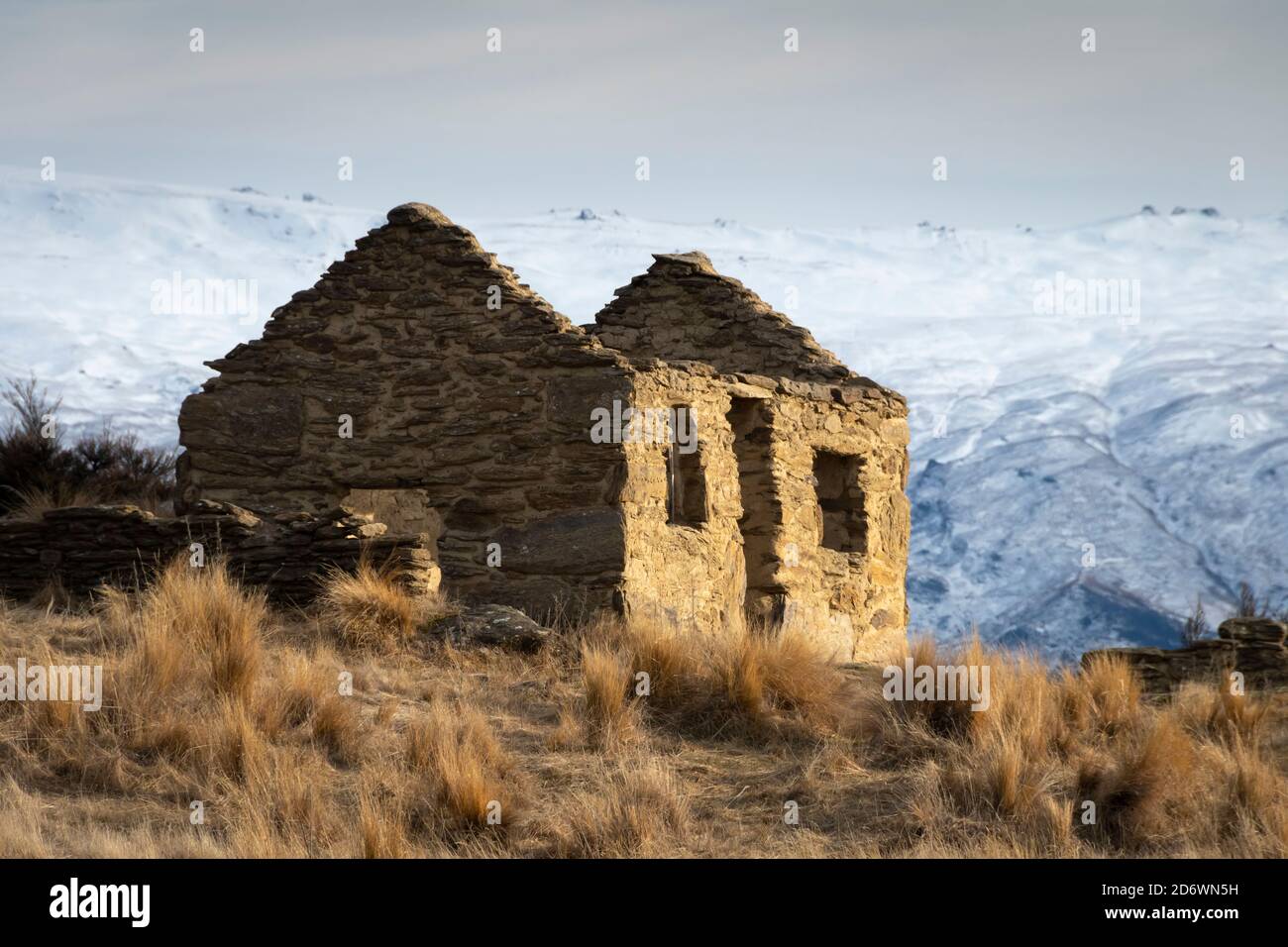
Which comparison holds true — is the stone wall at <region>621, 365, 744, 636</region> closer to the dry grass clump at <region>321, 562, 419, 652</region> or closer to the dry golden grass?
the dry golden grass

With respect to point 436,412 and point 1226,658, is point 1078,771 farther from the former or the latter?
point 436,412

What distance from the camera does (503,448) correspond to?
13242mm

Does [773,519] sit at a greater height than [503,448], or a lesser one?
lesser

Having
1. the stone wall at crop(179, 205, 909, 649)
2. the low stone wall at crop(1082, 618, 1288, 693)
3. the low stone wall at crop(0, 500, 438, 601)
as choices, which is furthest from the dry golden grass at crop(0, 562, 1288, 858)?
the low stone wall at crop(1082, 618, 1288, 693)

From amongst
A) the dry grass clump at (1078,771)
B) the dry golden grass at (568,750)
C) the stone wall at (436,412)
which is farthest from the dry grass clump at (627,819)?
the stone wall at (436,412)

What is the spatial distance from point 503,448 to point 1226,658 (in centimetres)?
678

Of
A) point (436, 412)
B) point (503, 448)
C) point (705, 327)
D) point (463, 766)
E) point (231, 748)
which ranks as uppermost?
point (705, 327)

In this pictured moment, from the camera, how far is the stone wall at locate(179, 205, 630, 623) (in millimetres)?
12922

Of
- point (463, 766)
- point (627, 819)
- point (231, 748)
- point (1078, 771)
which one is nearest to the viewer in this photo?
point (627, 819)

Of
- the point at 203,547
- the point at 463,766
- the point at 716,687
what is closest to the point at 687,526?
the point at 716,687

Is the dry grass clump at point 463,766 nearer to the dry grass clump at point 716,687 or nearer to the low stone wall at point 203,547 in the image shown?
the dry grass clump at point 716,687

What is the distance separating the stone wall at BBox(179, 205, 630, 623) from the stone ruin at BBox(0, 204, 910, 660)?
2cm

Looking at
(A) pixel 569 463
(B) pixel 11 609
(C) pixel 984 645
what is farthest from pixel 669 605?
(B) pixel 11 609
